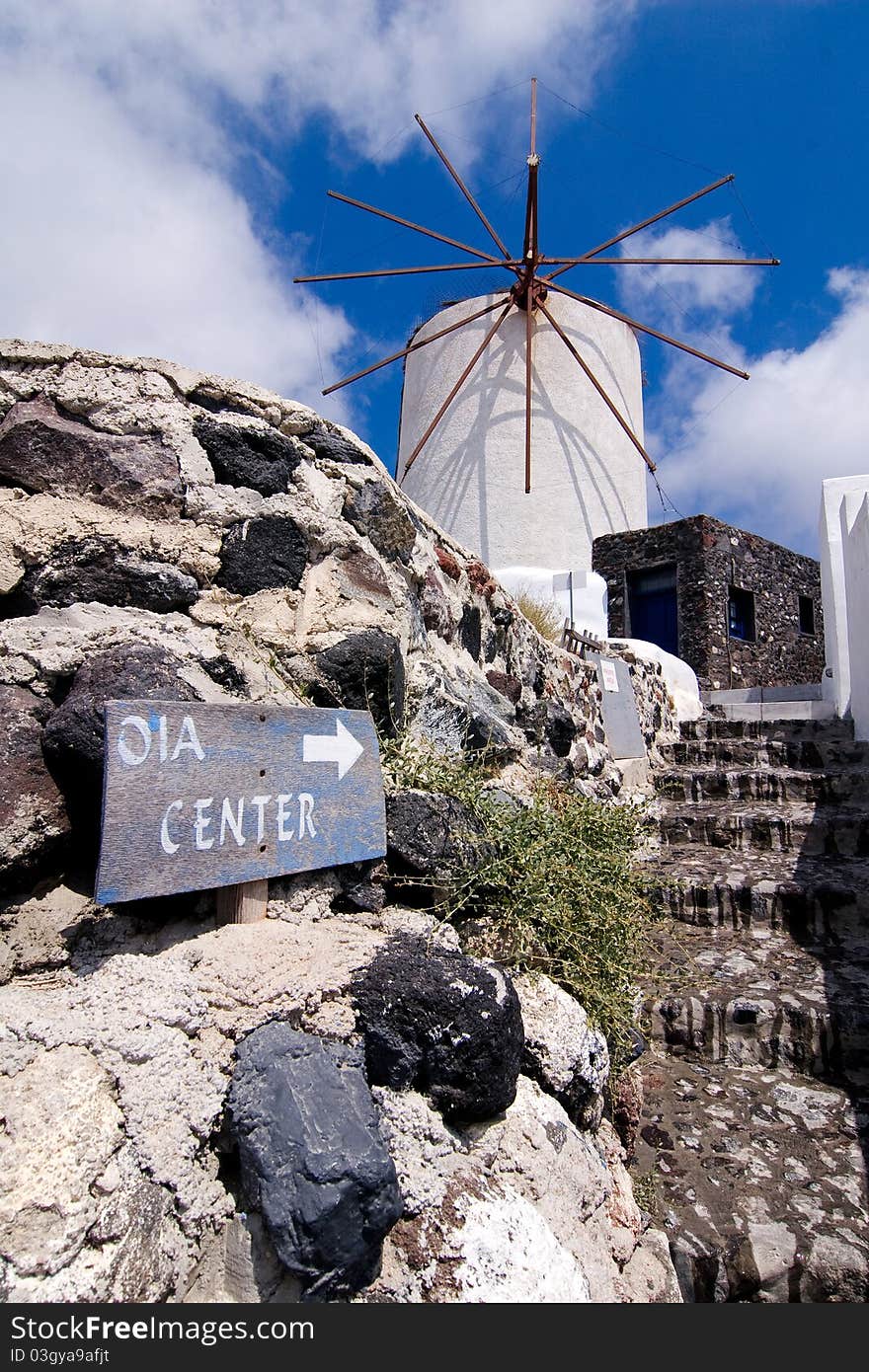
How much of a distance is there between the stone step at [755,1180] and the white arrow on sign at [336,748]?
4.18 ft

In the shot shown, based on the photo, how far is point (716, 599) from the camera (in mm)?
13148

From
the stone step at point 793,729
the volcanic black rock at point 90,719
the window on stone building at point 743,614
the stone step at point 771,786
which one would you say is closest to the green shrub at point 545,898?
the volcanic black rock at point 90,719

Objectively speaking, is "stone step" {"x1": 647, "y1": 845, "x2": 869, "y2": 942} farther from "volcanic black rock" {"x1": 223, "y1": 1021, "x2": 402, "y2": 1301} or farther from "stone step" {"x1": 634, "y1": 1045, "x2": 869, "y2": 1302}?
"volcanic black rock" {"x1": 223, "y1": 1021, "x2": 402, "y2": 1301}

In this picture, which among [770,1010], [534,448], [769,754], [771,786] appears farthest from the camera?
[534,448]

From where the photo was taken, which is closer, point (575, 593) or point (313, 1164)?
point (313, 1164)

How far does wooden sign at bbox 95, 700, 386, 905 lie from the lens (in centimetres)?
149

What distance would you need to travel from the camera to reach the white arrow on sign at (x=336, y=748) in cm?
182

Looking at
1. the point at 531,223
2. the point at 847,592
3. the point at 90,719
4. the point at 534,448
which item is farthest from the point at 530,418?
the point at 90,719

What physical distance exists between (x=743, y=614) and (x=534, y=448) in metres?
4.86

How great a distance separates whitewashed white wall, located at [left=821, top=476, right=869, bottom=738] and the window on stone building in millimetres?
5310

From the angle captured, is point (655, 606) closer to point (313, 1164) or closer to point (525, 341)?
point (525, 341)

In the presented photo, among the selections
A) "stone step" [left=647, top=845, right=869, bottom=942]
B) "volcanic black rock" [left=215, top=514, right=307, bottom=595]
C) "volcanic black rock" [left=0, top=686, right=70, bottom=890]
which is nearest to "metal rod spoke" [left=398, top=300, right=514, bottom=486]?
"stone step" [left=647, top=845, right=869, bottom=942]

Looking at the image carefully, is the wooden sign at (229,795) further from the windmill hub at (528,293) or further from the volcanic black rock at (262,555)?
the windmill hub at (528,293)

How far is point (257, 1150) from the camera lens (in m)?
1.26
